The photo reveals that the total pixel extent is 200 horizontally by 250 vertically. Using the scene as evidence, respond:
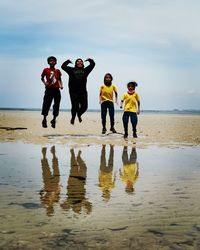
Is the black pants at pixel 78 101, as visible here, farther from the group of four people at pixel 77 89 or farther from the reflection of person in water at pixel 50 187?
the reflection of person in water at pixel 50 187

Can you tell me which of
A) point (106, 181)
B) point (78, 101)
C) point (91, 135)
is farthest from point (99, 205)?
point (78, 101)

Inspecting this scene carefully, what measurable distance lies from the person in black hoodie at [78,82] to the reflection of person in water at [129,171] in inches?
188

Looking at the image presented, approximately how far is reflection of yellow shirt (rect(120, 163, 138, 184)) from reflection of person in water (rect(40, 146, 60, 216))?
787mm

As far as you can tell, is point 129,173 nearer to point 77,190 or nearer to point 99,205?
point 77,190

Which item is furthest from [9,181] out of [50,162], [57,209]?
[50,162]

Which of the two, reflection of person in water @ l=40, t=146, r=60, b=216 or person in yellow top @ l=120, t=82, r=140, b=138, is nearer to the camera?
reflection of person in water @ l=40, t=146, r=60, b=216

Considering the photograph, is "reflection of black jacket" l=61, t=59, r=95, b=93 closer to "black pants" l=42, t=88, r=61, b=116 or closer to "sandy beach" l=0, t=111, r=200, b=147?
"black pants" l=42, t=88, r=61, b=116

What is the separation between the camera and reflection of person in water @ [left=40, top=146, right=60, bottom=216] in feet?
10.8

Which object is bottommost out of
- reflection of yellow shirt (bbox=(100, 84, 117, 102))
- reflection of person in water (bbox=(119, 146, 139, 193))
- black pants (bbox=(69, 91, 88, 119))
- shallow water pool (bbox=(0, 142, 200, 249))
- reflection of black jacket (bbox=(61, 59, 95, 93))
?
reflection of person in water (bbox=(119, 146, 139, 193))

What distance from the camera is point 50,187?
159 inches

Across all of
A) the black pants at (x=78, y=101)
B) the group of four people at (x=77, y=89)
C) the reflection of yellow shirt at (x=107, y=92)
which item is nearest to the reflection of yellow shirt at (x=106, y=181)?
the group of four people at (x=77, y=89)

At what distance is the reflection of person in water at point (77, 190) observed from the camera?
3.23m

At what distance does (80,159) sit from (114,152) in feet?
4.45

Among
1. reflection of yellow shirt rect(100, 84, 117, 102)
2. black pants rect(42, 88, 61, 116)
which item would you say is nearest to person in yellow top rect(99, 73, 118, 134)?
reflection of yellow shirt rect(100, 84, 117, 102)
